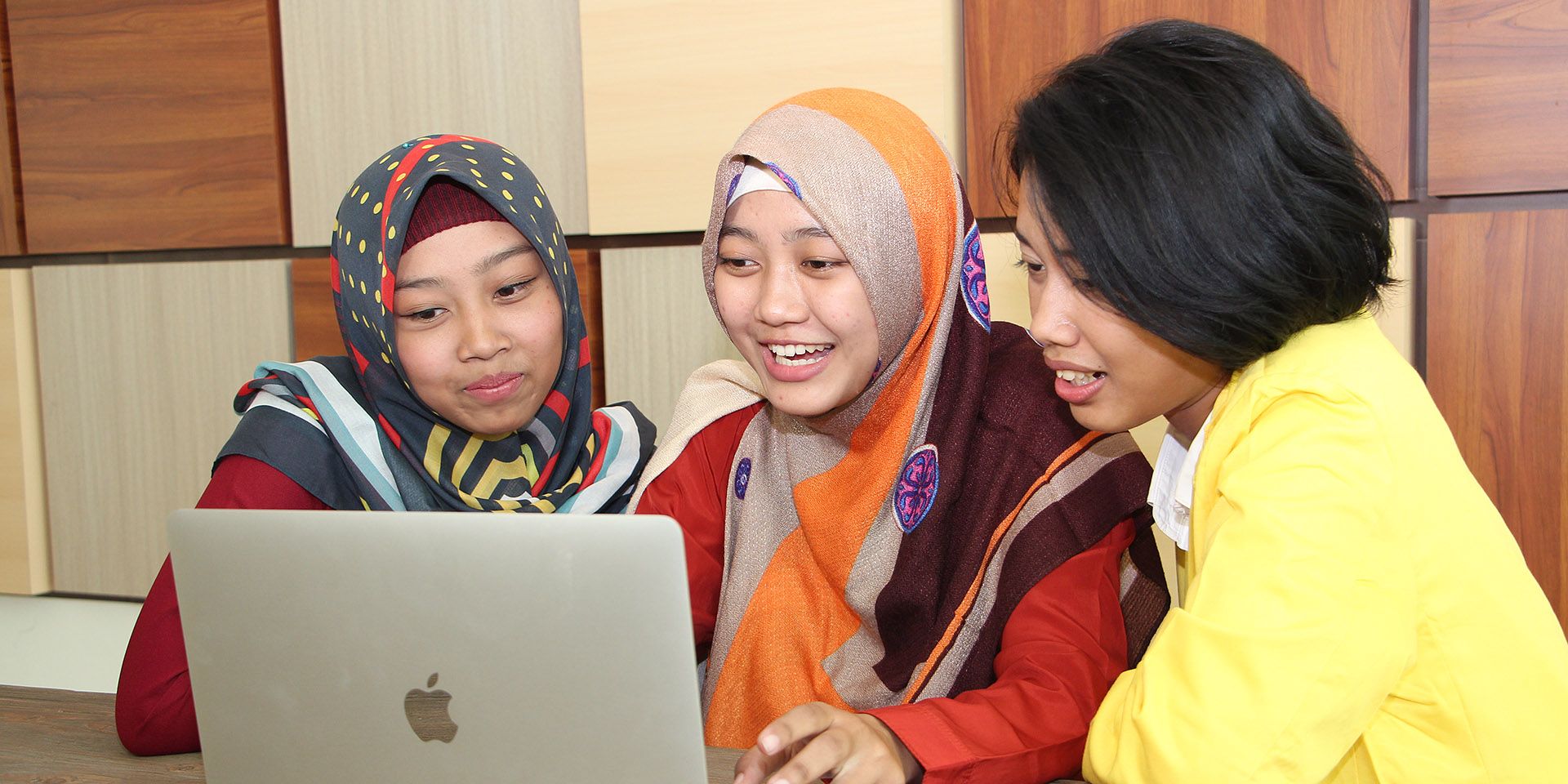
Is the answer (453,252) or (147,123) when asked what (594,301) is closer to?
(453,252)

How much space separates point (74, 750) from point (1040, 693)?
2.89 feet

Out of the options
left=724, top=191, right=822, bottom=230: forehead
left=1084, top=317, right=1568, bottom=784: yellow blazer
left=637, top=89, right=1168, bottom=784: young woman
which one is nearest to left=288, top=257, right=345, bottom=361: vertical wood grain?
left=637, top=89, right=1168, bottom=784: young woman

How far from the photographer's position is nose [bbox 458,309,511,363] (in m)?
1.34

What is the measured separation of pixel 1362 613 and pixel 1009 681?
32 centimetres

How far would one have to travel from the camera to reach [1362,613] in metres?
0.80

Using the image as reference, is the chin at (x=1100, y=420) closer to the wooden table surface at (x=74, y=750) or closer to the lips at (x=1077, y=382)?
the lips at (x=1077, y=382)

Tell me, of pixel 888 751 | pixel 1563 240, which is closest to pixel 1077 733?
pixel 888 751

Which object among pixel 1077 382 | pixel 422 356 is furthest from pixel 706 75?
pixel 1077 382

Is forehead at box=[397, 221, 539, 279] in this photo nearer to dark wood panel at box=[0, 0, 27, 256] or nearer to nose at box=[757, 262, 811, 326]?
nose at box=[757, 262, 811, 326]

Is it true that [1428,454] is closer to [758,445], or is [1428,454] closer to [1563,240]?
[758,445]

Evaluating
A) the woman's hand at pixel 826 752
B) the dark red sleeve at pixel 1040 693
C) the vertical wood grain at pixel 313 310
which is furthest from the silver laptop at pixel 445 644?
the vertical wood grain at pixel 313 310

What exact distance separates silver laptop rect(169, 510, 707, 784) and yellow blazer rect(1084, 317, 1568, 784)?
0.35 metres

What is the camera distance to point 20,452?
2432 mm

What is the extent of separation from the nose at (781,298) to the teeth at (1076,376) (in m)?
0.25
